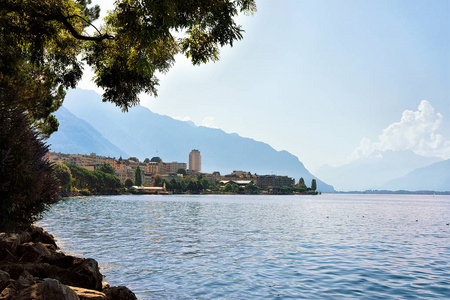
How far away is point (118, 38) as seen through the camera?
44.7 feet

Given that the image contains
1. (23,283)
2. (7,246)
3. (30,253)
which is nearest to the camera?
(23,283)

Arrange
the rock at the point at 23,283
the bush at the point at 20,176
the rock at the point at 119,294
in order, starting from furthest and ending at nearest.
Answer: the rock at the point at 119,294 < the bush at the point at 20,176 < the rock at the point at 23,283

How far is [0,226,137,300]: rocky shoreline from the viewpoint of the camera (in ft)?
28.6

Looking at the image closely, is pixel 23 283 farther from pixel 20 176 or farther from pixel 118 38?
pixel 118 38

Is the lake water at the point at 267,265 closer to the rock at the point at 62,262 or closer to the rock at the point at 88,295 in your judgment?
the rock at the point at 62,262

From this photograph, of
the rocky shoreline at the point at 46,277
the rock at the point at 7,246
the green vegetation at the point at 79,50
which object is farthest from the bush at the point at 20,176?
the rock at the point at 7,246

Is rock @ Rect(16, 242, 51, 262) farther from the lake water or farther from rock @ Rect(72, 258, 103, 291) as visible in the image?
rock @ Rect(72, 258, 103, 291)

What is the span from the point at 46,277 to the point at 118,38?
9.33 metres

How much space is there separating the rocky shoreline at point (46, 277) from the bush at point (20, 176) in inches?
50.9

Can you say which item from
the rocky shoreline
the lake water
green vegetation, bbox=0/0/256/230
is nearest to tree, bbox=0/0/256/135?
green vegetation, bbox=0/0/256/230

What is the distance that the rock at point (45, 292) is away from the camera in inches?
334

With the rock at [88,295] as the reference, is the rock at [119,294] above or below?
below

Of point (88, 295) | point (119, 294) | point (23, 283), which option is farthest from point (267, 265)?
point (23, 283)

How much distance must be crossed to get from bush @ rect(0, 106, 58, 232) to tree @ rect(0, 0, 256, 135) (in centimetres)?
140
